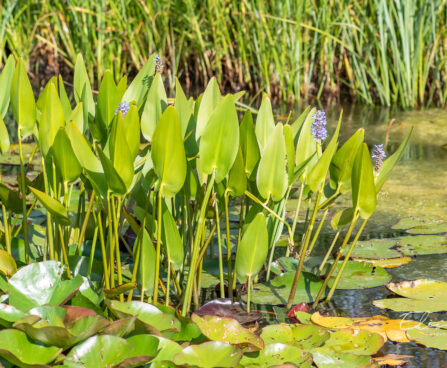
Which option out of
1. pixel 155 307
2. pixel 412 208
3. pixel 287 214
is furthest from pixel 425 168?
pixel 155 307

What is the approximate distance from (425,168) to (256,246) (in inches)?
72.1

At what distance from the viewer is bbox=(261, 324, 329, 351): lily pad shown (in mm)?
1402

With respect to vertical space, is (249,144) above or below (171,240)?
above

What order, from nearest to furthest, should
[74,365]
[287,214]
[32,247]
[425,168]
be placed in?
[74,365], [32,247], [287,214], [425,168]

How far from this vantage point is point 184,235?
1.70 metres

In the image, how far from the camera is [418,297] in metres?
1.65

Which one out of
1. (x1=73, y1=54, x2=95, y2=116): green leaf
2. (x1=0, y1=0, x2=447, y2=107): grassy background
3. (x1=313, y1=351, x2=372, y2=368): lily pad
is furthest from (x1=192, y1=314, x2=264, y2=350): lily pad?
(x1=0, y1=0, x2=447, y2=107): grassy background

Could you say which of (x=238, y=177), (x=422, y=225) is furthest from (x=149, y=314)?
(x=422, y=225)

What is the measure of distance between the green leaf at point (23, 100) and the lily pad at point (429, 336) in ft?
3.18

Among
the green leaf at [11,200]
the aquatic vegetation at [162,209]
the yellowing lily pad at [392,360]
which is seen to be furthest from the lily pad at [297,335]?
the green leaf at [11,200]

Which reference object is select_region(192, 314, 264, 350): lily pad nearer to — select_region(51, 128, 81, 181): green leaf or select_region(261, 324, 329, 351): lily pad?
select_region(261, 324, 329, 351): lily pad

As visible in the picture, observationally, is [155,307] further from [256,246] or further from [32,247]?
[32,247]

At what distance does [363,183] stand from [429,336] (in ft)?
1.21

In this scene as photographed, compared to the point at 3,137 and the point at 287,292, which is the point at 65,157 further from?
the point at 287,292
